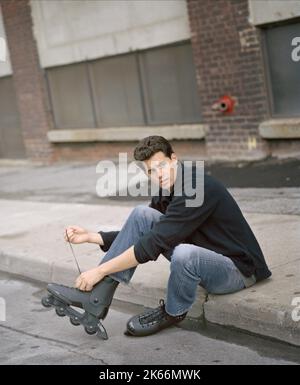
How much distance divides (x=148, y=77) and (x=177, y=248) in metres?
7.61

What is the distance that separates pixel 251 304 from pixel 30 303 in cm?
213

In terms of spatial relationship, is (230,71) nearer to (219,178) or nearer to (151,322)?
(219,178)

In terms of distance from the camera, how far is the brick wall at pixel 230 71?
9844mm

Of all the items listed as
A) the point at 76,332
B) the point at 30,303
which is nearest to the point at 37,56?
the point at 30,303

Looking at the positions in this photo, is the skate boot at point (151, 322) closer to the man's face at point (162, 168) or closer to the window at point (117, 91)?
the man's face at point (162, 168)

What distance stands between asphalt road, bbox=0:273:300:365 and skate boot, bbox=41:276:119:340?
13 centimetres

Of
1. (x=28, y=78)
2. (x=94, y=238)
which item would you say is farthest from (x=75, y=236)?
(x=28, y=78)

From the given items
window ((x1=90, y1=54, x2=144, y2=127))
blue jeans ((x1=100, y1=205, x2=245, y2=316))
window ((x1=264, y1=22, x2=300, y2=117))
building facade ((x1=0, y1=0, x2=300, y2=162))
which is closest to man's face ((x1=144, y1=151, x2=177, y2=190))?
blue jeans ((x1=100, y1=205, x2=245, y2=316))

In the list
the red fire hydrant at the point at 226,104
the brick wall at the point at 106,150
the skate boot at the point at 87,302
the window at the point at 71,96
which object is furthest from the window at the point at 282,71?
the skate boot at the point at 87,302

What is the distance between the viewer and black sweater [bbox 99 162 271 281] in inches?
175

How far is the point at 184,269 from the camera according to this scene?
445 centimetres

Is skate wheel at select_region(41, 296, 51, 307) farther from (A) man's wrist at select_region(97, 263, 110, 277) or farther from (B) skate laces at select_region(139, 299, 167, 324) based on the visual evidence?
(B) skate laces at select_region(139, 299, 167, 324)
